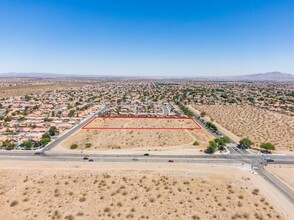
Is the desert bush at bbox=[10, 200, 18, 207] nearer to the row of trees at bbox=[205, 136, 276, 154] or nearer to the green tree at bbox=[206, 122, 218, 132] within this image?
the row of trees at bbox=[205, 136, 276, 154]

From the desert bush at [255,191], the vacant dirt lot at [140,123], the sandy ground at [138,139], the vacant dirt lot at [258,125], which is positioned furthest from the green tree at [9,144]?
the vacant dirt lot at [258,125]

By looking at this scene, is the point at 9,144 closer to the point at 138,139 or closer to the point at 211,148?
the point at 138,139

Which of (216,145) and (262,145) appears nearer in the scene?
(216,145)

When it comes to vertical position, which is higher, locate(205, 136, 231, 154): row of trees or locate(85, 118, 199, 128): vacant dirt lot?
locate(205, 136, 231, 154): row of trees

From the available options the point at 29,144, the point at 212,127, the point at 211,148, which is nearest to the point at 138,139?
the point at 211,148

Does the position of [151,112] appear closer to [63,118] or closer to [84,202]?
[63,118]

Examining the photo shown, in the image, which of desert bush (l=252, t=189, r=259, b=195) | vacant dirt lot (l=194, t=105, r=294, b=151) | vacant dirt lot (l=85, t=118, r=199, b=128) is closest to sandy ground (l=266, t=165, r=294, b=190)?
desert bush (l=252, t=189, r=259, b=195)
